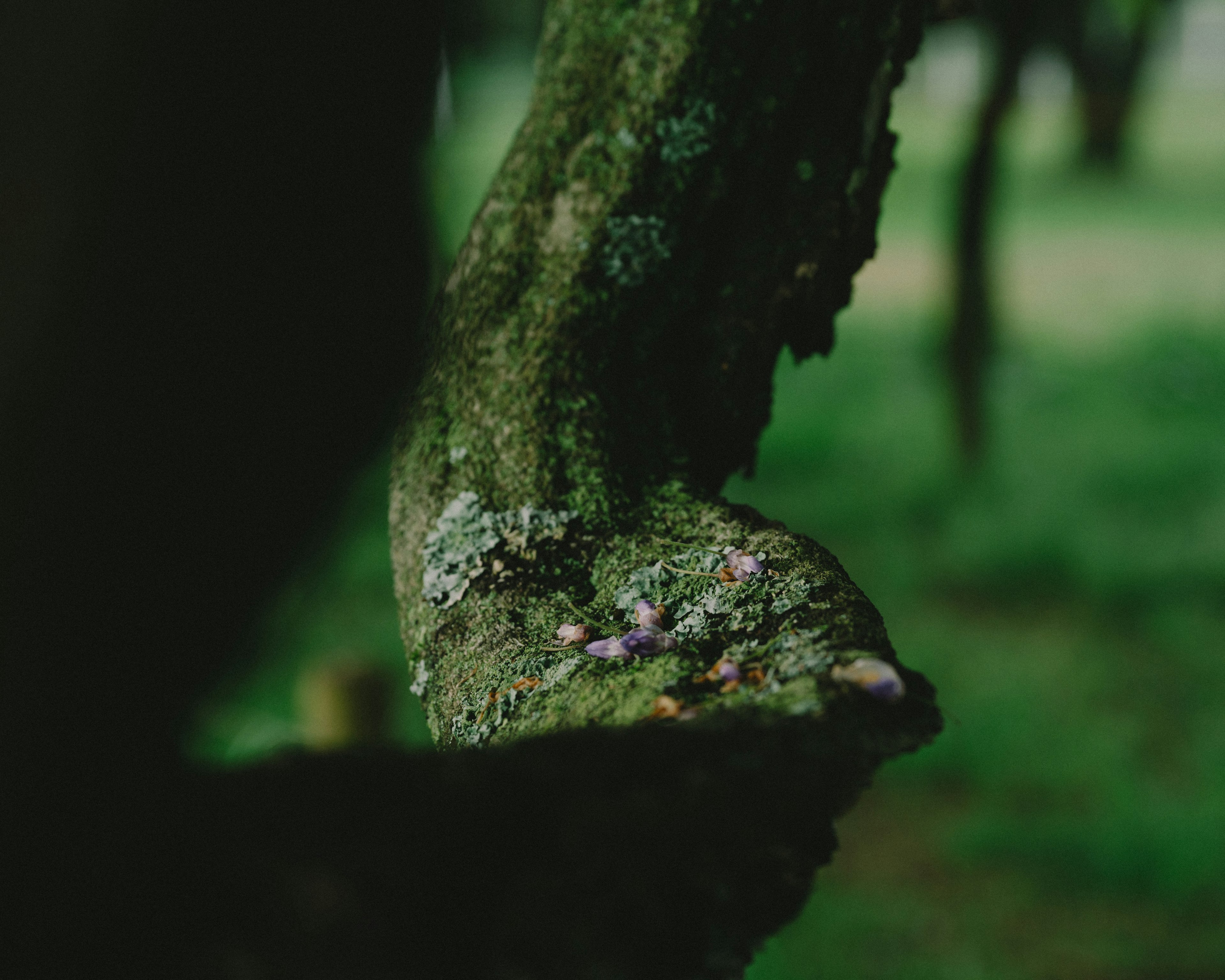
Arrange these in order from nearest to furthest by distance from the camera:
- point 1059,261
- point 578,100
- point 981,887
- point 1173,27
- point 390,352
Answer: point 390,352
point 578,100
point 981,887
point 1059,261
point 1173,27

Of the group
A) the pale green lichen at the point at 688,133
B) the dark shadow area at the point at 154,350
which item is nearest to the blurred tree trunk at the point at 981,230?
the pale green lichen at the point at 688,133

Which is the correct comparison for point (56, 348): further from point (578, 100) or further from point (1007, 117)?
point (1007, 117)

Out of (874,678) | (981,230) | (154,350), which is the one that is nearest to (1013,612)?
(981,230)

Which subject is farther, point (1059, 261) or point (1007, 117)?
point (1059, 261)

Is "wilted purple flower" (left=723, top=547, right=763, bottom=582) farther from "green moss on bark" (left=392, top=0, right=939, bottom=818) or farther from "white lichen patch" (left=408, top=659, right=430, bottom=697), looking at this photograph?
"white lichen patch" (left=408, top=659, right=430, bottom=697)

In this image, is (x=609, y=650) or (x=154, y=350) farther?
(x=609, y=650)

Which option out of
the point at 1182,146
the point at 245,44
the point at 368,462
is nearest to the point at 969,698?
the point at 368,462

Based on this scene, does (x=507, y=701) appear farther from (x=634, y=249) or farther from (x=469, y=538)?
(x=634, y=249)
